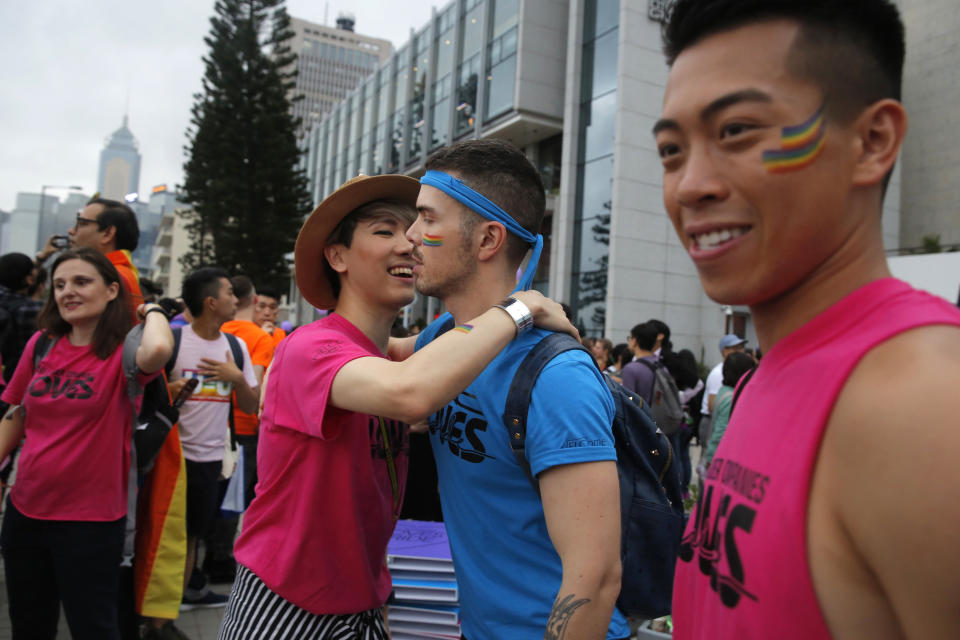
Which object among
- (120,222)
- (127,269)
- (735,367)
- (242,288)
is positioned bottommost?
(735,367)

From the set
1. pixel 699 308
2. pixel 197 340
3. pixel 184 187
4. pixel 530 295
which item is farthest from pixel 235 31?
pixel 530 295

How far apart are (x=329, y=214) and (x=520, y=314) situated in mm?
992

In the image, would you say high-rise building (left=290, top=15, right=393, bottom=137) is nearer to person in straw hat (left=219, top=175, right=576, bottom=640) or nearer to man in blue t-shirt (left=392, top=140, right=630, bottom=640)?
person in straw hat (left=219, top=175, right=576, bottom=640)

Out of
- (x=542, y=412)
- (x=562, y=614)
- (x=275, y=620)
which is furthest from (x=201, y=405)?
(x=562, y=614)

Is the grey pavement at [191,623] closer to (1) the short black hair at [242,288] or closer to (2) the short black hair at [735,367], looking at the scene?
(1) the short black hair at [242,288]

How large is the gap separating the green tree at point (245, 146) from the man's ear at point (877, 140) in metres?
24.7

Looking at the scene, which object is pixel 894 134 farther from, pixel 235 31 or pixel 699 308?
pixel 235 31

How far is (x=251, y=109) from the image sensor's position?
2430 cm

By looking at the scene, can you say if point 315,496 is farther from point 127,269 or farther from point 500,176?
point 127,269

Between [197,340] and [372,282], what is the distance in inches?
121

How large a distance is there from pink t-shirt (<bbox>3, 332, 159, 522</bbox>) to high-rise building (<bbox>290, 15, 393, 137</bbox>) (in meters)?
115

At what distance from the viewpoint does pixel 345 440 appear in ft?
7.00

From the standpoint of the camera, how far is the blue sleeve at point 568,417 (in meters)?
1.62

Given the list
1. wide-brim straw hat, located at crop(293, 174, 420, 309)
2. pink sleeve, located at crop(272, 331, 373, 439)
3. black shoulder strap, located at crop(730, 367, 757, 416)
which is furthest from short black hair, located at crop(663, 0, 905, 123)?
wide-brim straw hat, located at crop(293, 174, 420, 309)
